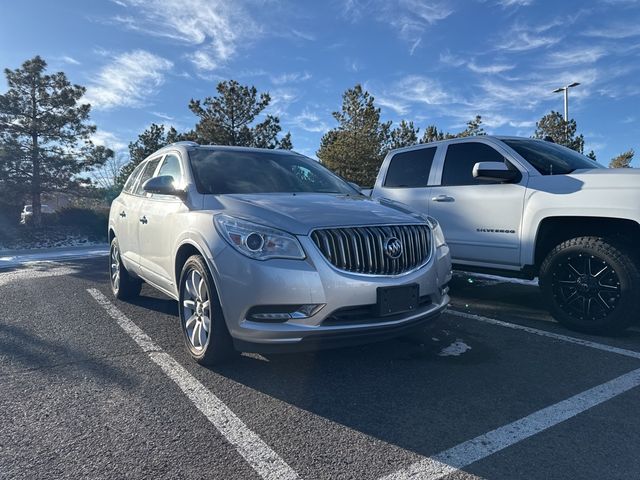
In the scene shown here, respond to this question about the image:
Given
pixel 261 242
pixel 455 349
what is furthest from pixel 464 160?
pixel 261 242

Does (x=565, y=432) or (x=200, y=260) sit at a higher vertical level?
(x=200, y=260)

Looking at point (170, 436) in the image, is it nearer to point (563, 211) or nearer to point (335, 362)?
point (335, 362)

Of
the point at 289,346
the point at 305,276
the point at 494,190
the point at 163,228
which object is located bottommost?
the point at 289,346

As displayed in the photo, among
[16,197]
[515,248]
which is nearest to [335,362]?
[515,248]

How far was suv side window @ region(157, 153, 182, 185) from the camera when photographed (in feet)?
13.5

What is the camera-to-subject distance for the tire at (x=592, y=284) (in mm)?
3867

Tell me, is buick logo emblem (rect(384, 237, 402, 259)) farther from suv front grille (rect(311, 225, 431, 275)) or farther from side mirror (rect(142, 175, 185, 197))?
side mirror (rect(142, 175, 185, 197))

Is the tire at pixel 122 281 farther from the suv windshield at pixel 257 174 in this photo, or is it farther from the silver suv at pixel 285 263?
the suv windshield at pixel 257 174

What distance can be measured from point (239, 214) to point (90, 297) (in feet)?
12.4

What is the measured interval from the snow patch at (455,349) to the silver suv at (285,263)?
0.44 m

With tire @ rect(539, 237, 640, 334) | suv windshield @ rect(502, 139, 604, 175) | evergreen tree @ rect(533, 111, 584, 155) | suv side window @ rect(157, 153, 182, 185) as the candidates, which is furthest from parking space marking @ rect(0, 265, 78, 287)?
evergreen tree @ rect(533, 111, 584, 155)

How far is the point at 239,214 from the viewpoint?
317 centimetres

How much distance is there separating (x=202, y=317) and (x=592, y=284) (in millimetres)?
3436

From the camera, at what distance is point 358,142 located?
82.5ft
